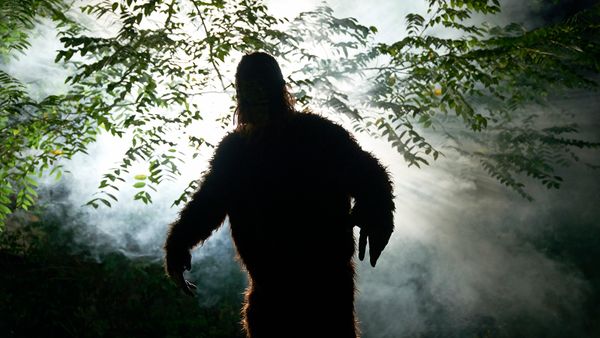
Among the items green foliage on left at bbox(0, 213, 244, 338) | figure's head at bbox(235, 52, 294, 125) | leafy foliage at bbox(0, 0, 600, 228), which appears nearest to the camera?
figure's head at bbox(235, 52, 294, 125)

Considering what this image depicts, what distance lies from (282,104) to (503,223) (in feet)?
53.8

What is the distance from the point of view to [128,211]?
7.95 meters

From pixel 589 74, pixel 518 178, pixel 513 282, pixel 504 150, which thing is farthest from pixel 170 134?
→ pixel 518 178

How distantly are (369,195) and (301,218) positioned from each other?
27cm

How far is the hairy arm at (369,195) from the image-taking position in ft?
4.00

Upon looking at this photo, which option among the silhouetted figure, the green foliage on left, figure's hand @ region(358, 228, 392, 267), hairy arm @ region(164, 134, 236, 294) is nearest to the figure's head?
the silhouetted figure

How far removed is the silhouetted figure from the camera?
1.29 meters

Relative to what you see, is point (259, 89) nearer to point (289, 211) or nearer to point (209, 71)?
point (289, 211)

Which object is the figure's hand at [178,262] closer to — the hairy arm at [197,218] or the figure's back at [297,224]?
the hairy arm at [197,218]

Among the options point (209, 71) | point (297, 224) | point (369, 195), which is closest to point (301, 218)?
point (297, 224)

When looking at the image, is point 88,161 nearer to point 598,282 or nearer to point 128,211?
point 128,211

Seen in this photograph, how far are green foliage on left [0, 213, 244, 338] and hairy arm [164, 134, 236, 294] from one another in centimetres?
510

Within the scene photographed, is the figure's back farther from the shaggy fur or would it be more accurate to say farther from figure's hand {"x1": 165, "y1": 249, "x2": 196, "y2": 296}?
figure's hand {"x1": 165, "y1": 249, "x2": 196, "y2": 296}

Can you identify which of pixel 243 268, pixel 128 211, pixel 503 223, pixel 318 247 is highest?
pixel 503 223
